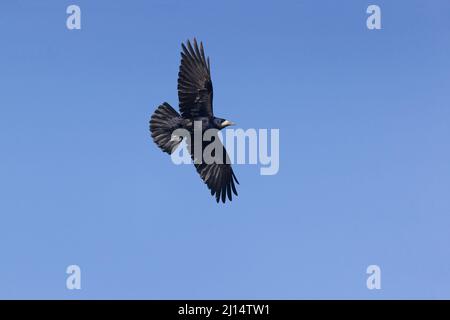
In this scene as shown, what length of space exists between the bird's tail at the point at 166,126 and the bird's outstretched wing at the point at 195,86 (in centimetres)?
28

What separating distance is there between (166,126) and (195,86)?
1241mm

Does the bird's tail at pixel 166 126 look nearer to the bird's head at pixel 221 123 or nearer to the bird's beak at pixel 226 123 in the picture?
the bird's head at pixel 221 123

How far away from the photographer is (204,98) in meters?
19.4

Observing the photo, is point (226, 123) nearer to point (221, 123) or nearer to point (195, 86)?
point (221, 123)

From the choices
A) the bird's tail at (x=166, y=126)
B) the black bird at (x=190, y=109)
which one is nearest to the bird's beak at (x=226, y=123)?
the black bird at (x=190, y=109)

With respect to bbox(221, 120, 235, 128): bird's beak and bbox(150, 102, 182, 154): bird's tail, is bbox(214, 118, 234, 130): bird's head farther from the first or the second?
bbox(150, 102, 182, 154): bird's tail

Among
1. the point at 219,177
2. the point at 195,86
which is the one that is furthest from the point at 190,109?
the point at 219,177

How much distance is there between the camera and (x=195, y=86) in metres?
19.4

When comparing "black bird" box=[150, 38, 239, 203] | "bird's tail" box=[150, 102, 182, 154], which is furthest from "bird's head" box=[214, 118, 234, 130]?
"bird's tail" box=[150, 102, 182, 154]

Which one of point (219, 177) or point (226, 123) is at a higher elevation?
point (226, 123)

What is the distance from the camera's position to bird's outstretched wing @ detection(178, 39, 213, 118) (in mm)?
19422

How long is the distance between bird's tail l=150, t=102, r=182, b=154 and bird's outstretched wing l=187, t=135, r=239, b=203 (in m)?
0.83
